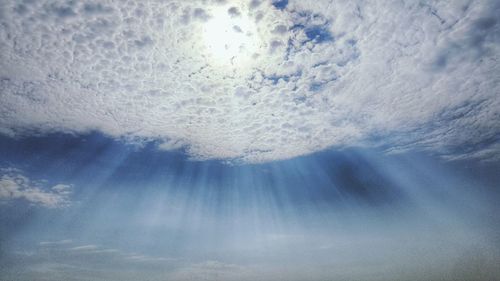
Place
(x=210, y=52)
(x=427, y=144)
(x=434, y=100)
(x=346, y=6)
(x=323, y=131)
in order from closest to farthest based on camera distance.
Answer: (x=346, y=6)
(x=210, y=52)
(x=434, y=100)
(x=323, y=131)
(x=427, y=144)

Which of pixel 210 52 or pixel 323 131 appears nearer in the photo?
pixel 210 52

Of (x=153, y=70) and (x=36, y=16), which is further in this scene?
(x=153, y=70)

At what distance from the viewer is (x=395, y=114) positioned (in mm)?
13320

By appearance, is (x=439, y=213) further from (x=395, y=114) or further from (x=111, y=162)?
(x=111, y=162)

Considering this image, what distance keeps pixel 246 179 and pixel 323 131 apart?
7.43 meters

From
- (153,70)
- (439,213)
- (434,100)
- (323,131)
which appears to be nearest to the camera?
(153,70)

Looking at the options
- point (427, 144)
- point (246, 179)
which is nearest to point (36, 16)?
point (246, 179)

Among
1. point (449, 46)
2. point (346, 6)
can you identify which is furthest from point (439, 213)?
point (346, 6)

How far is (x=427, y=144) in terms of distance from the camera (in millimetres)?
16562

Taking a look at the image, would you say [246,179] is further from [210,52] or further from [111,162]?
[210,52]

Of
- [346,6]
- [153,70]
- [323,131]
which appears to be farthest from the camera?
[323,131]

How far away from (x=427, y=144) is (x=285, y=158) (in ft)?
30.6

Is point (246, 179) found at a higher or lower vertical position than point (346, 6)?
higher

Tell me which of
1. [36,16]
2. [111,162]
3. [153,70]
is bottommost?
[36,16]
